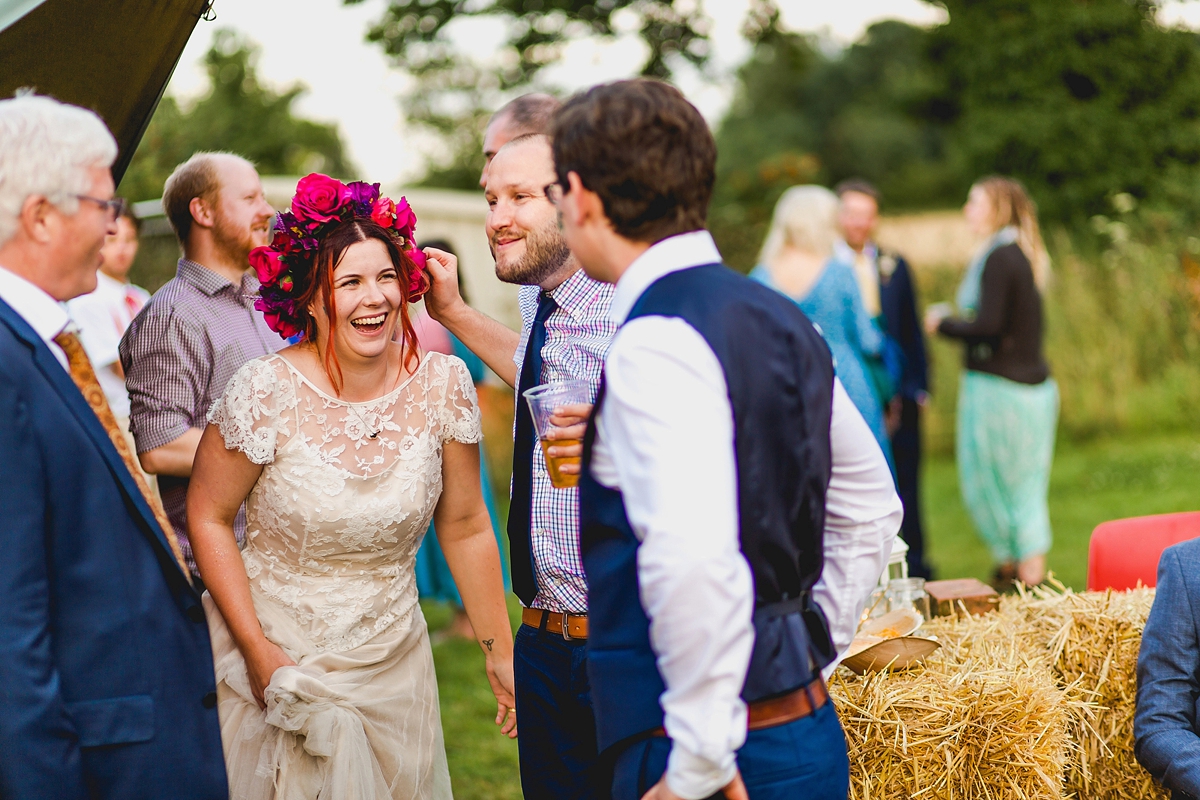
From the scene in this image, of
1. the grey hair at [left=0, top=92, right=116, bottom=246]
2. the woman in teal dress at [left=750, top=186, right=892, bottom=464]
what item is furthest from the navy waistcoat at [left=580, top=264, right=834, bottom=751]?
the woman in teal dress at [left=750, top=186, right=892, bottom=464]

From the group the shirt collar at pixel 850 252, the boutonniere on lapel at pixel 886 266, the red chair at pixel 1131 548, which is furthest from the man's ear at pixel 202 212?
the boutonniere on lapel at pixel 886 266

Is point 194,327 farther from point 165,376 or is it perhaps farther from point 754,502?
point 754,502

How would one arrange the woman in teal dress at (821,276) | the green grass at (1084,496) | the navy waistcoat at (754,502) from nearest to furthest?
the navy waistcoat at (754,502)
the woman in teal dress at (821,276)
the green grass at (1084,496)

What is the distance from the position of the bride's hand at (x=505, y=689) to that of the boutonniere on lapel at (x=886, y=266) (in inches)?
187

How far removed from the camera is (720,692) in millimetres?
1661

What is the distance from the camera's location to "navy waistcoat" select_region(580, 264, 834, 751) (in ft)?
5.82

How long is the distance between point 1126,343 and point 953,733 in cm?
943

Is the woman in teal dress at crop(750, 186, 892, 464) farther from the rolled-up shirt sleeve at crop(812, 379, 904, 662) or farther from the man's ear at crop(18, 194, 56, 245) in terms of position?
the man's ear at crop(18, 194, 56, 245)

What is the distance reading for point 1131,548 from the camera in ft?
12.0

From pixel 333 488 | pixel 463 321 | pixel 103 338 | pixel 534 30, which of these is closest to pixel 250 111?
pixel 534 30

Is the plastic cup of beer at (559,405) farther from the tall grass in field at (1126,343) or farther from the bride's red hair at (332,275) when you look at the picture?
the tall grass in field at (1126,343)

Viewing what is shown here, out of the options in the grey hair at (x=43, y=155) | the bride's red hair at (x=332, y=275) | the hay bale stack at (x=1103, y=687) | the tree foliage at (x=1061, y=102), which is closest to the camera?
the grey hair at (x=43, y=155)

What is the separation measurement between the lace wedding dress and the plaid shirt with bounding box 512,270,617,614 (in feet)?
1.20

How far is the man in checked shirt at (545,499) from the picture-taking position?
103 inches
